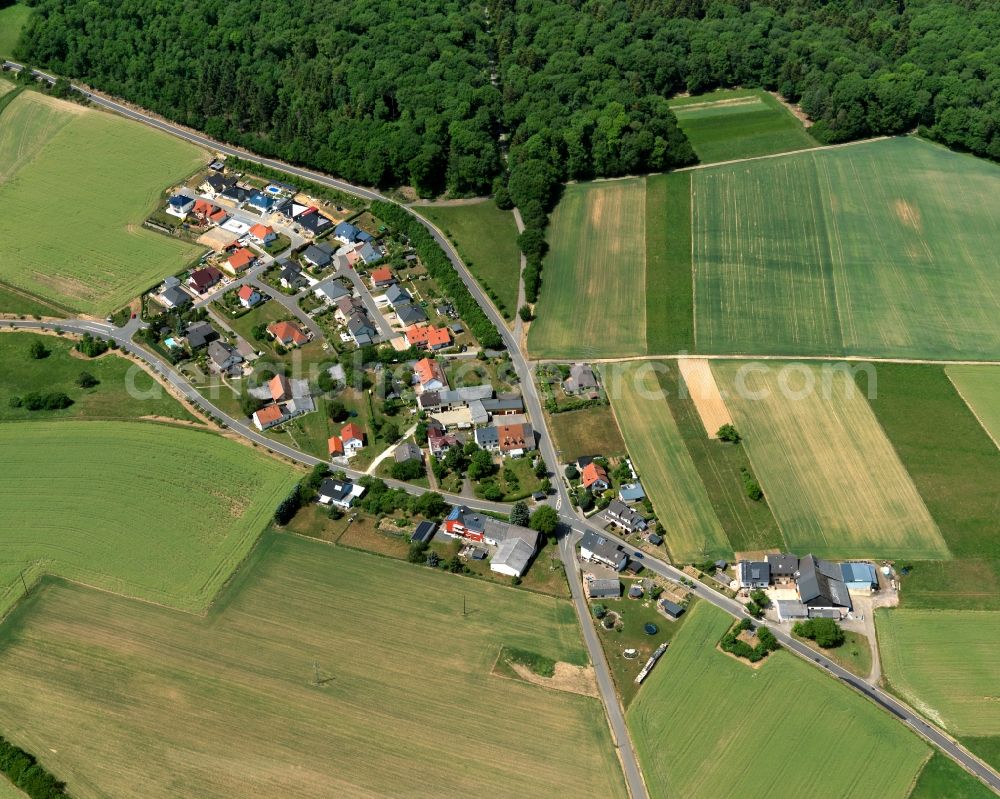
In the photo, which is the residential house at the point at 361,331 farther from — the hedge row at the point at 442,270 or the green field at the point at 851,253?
the green field at the point at 851,253

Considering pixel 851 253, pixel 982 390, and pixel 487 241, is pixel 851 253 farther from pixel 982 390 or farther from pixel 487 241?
pixel 487 241

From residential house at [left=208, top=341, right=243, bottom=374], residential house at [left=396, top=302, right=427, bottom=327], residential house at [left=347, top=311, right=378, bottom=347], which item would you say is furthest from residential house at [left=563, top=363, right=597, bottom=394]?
residential house at [left=208, top=341, right=243, bottom=374]

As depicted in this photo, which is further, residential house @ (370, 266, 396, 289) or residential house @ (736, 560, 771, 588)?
residential house @ (370, 266, 396, 289)

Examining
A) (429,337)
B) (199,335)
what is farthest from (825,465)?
(199,335)

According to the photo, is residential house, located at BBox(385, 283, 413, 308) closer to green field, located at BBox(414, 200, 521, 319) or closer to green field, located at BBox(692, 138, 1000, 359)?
green field, located at BBox(414, 200, 521, 319)

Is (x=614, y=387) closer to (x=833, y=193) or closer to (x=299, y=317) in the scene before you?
(x=299, y=317)

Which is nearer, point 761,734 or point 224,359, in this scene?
point 761,734
